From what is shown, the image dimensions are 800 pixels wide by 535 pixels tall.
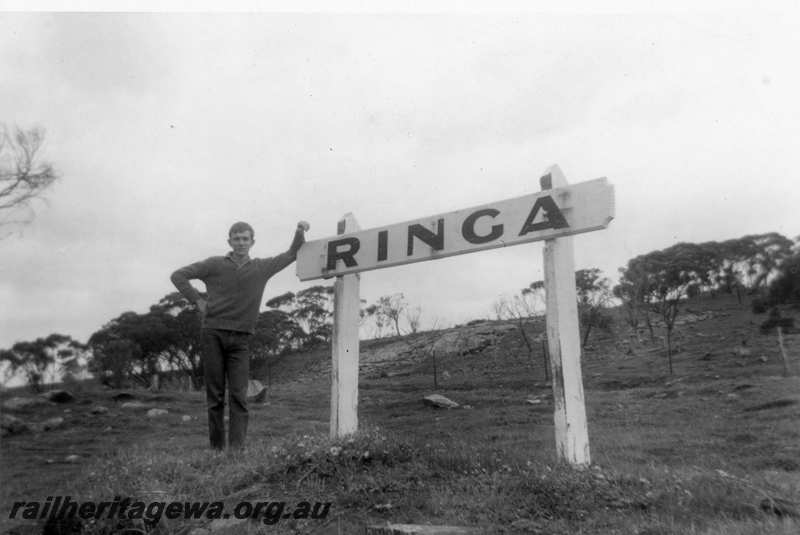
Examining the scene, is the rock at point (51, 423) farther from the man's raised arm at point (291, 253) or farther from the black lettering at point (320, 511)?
the black lettering at point (320, 511)

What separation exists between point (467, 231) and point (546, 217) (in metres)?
0.57

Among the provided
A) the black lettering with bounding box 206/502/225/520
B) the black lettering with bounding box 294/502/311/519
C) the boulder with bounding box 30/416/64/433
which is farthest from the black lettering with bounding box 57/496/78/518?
the boulder with bounding box 30/416/64/433

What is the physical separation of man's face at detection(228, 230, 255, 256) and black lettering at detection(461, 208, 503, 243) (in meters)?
2.03

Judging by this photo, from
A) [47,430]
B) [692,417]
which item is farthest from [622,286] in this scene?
[47,430]

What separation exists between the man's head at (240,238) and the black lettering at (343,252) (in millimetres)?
799

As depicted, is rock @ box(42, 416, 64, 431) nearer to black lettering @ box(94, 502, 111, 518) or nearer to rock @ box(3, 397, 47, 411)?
rock @ box(3, 397, 47, 411)

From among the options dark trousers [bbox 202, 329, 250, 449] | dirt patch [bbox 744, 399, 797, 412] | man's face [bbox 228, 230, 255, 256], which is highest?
man's face [bbox 228, 230, 255, 256]

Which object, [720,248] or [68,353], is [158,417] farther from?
[720,248]

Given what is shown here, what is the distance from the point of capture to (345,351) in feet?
15.5

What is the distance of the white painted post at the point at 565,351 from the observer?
11.5 feet

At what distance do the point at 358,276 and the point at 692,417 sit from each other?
30.2 ft

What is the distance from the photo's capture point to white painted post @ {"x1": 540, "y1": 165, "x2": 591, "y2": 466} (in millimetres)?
3492

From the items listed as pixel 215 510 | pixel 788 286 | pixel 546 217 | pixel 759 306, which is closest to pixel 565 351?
pixel 546 217

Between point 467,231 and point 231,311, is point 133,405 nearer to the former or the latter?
point 231,311
